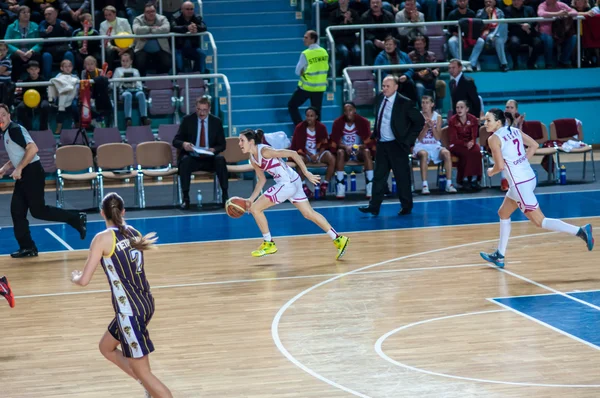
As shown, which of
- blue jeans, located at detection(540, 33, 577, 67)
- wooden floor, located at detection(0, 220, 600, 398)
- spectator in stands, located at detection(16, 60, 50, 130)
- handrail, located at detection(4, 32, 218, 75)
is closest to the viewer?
wooden floor, located at detection(0, 220, 600, 398)

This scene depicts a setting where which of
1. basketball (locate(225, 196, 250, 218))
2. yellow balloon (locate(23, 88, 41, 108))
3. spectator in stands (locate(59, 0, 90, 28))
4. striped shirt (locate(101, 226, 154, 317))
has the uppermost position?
spectator in stands (locate(59, 0, 90, 28))

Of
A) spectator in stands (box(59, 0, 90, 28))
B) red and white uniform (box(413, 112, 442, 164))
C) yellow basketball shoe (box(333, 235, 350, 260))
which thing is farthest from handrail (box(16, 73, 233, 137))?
yellow basketball shoe (box(333, 235, 350, 260))

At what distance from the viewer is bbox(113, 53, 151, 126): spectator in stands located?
19500 millimetres

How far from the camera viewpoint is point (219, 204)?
17.6 metres

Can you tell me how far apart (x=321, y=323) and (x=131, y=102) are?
1047 centimetres

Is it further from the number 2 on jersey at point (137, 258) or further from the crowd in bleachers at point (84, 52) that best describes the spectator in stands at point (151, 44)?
the number 2 on jersey at point (137, 258)

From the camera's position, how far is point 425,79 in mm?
20234

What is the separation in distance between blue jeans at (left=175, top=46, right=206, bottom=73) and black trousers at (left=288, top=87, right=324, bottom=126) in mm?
2077

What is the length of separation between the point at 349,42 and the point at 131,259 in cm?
1468

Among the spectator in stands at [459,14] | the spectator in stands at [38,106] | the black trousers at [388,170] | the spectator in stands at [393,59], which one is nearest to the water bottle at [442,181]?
the black trousers at [388,170]

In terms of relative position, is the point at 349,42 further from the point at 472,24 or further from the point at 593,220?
the point at 593,220

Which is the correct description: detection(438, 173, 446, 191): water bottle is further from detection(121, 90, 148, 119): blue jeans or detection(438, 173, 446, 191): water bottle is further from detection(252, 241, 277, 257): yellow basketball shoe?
detection(121, 90, 148, 119): blue jeans

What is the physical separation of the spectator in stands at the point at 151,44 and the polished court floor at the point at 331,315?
5.71m

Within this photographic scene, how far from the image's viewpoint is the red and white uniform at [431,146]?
18.1 meters
